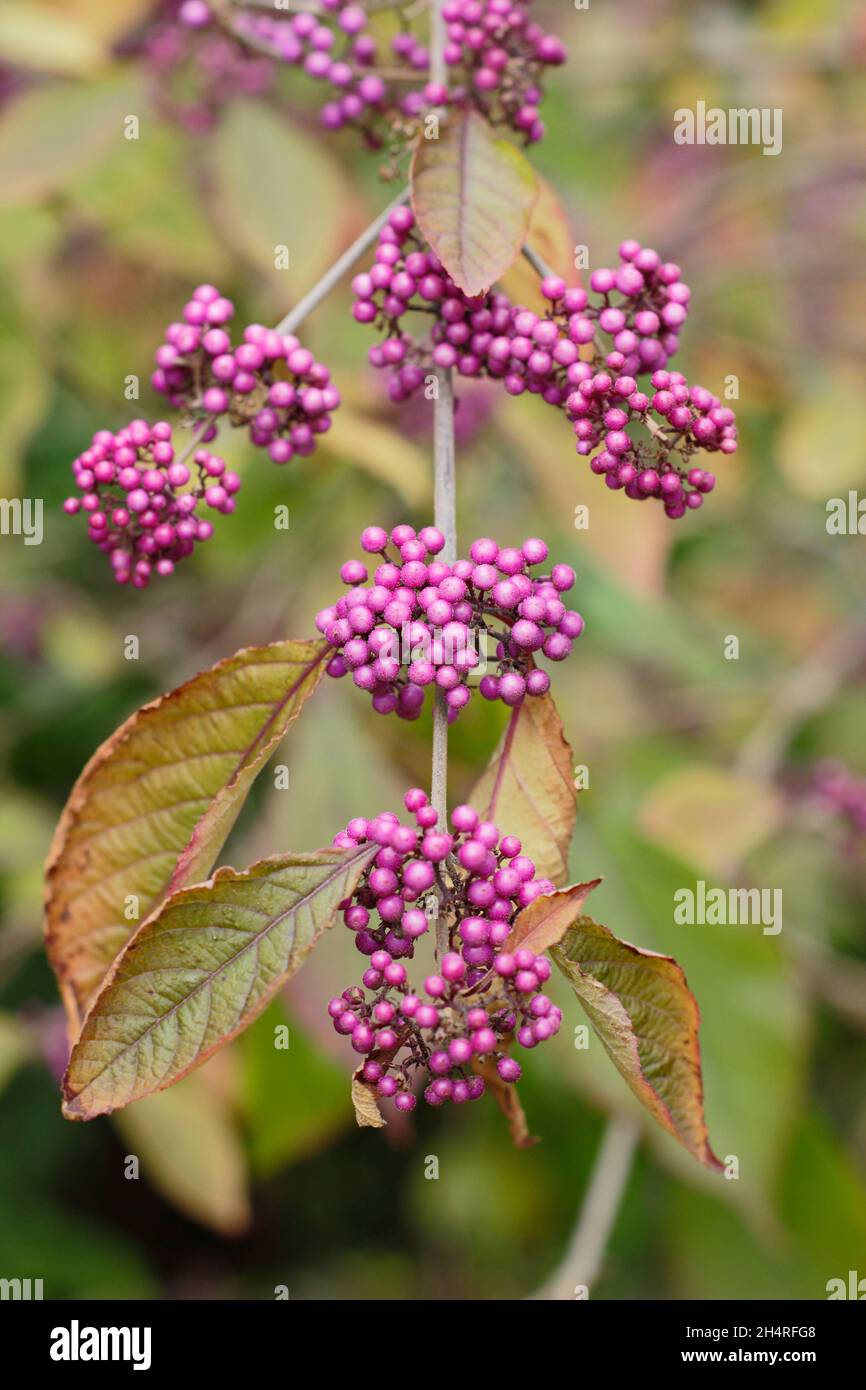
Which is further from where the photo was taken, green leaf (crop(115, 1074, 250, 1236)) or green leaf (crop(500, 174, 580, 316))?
green leaf (crop(115, 1074, 250, 1236))

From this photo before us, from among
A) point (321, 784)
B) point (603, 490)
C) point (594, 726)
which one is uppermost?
point (603, 490)

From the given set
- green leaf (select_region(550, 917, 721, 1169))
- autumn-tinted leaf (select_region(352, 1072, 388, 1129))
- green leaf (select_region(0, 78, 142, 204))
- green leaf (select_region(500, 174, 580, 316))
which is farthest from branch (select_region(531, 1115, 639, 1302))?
green leaf (select_region(0, 78, 142, 204))

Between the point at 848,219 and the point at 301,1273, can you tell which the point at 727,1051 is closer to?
the point at 301,1273

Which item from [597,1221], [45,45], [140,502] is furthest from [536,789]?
[45,45]

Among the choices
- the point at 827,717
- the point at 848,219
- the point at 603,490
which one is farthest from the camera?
the point at 848,219

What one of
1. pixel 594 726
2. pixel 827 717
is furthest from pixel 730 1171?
pixel 827 717

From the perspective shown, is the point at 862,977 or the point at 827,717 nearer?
the point at 862,977

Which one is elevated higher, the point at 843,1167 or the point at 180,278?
the point at 180,278

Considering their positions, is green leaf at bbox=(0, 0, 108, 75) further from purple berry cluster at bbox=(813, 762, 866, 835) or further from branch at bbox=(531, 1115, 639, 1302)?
branch at bbox=(531, 1115, 639, 1302)

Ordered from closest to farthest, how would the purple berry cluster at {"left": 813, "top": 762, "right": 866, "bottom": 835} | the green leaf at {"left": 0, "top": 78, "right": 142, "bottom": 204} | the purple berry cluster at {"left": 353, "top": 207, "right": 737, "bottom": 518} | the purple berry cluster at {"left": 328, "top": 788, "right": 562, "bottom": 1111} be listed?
the purple berry cluster at {"left": 328, "top": 788, "right": 562, "bottom": 1111} → the purple berry cluster at {"left": 353, "top": 207, "right": 737, "bottom": 518} → the green leaf at {"left": 0, "top": 78, "right": 142, "bottom": 204} → the purple berry cluster at {"left": 813, "top": 762, "right": 866, "bottom": 835}
